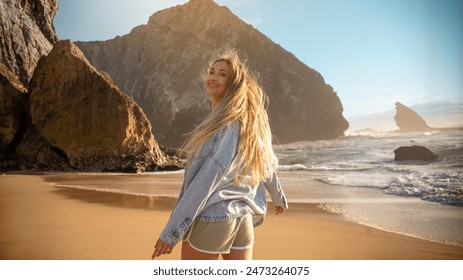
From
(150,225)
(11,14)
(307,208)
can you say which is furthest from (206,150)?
(11,14)

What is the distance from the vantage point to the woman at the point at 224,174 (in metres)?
1.28

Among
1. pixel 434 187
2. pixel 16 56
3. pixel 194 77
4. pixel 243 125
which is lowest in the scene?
pixel 434 187

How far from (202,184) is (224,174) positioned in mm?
88

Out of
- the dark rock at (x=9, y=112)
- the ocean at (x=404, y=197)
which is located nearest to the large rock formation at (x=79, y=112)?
the dark rock at (x=9, y=112)

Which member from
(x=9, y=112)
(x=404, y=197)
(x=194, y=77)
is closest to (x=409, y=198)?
(x=404, y=197)

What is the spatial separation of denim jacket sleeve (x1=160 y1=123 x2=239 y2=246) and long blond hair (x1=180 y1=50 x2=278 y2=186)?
51mm

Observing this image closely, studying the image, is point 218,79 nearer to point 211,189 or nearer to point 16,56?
point 211,189

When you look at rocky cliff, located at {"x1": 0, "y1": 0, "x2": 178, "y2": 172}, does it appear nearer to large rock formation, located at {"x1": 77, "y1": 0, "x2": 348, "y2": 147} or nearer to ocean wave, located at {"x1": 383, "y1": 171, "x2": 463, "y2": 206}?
large rock formation, located at {"x1": 77, "y1": 0, "x2": 348, "y2": 147}

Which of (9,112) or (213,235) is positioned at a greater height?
(9,112)

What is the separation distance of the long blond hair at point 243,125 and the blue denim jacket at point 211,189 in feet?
0.11

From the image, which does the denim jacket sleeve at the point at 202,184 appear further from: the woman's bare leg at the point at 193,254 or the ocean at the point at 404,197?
the ocean at the point at 404,197

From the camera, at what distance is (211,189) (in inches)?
50.5

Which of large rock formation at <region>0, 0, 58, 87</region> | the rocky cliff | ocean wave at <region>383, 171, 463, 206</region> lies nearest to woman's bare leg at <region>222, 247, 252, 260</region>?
ocean wave at <region>383, 171, 463, 206</region>

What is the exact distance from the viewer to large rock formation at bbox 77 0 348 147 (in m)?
16.1
